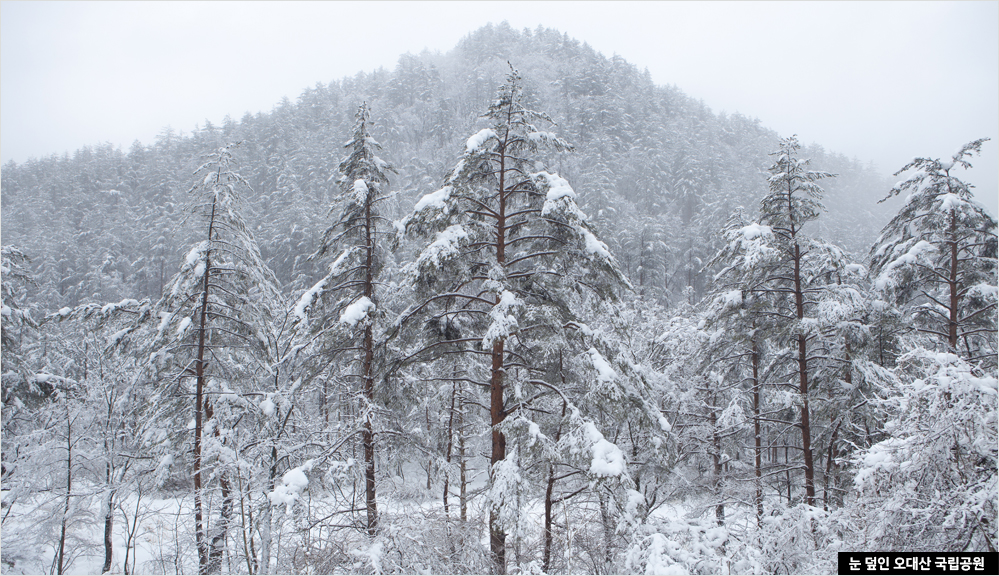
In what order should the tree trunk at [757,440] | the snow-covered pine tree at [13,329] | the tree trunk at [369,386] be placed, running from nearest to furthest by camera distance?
the tree trunk at [369,386]
the tree trunk at [757,440]
the snow-covered pine tree at [13,329]

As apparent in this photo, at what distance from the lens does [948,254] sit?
1092 centimetres

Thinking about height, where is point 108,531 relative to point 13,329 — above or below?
below

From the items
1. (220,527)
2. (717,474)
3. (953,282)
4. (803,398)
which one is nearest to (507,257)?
(803,398)

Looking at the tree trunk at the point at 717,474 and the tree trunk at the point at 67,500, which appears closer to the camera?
the tree trunk at the point at 717,474

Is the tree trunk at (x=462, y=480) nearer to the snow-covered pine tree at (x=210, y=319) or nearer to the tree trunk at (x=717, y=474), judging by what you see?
the snow-covered pine tree at (x=210, y=319)

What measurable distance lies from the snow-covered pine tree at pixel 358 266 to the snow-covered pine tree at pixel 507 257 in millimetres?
1629

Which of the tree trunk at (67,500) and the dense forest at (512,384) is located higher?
the dense forest at (512,384)

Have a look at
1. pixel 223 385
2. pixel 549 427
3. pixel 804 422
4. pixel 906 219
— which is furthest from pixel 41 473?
pixel 906 219

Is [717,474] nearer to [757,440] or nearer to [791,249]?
[757,440]

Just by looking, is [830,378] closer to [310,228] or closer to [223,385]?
[223,385]

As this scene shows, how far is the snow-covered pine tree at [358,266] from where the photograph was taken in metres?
9.82

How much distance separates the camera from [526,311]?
7934 millimetres

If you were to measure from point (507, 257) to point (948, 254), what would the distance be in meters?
10.4

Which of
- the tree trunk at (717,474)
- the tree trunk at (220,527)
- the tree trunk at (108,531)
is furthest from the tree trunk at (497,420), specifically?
the tree trunk at (108,531)
